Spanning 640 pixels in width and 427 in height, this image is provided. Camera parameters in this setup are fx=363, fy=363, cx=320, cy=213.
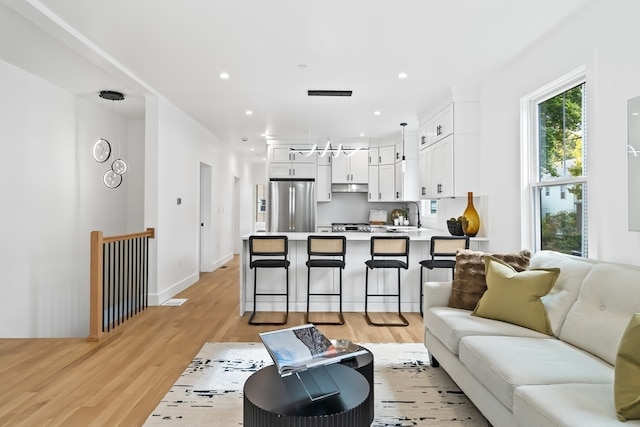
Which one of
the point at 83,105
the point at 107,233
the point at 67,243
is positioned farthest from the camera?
the point at 107,233

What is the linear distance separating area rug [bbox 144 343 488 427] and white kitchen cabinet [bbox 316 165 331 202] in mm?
4655

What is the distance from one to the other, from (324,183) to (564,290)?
18.4 ft

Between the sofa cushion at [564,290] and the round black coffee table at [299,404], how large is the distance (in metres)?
1.34

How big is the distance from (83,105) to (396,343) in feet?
16.4

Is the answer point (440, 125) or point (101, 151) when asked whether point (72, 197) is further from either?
point (440, 125)

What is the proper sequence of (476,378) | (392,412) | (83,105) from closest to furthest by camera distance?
(476,378)
(392,412)
(83,105)

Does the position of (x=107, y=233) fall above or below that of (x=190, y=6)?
below

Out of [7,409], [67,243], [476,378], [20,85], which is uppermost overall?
[20,85]

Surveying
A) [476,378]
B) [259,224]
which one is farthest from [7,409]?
[259,224]

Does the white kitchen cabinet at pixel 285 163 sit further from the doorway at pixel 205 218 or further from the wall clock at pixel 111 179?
the wall clock at pixel 111 179

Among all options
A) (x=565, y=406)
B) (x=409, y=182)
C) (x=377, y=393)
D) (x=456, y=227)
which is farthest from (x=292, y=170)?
(x=565, y=406)

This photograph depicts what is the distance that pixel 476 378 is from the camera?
1984 millimetres

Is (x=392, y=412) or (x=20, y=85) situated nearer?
(x=392, y=412)

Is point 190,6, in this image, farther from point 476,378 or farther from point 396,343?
point 396,343
